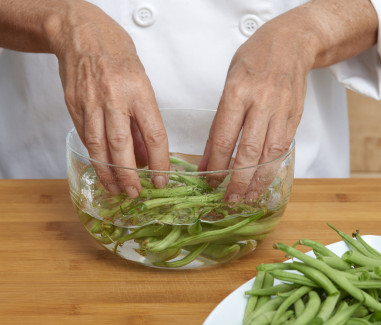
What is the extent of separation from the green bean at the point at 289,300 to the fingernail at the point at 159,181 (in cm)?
18

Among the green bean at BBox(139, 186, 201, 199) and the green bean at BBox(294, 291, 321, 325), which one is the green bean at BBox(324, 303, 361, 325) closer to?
the green bean at BBox(294, 291, 321, 325)

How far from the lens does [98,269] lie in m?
0.75

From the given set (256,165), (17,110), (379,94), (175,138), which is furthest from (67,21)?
(379,94)

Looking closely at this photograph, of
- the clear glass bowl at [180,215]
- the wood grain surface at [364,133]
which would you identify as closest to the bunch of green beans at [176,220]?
the clear glass bowl at [180,215]

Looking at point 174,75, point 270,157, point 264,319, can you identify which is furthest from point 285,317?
point 174,75

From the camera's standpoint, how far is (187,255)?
0.69 metres

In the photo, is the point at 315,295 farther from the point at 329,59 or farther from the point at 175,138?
the point at 329,59

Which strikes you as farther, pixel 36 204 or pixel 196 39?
pixel 196 39

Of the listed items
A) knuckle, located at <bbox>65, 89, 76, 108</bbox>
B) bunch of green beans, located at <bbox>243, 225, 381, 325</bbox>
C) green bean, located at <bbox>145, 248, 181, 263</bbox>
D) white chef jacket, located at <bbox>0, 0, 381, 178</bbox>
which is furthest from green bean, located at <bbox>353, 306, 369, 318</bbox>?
white chef jacket, located at <bbox>0, 0, 381, 178</bbox>

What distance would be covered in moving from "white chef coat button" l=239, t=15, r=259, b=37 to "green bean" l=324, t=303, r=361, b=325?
0.69m

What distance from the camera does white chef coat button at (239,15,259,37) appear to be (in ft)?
3.72

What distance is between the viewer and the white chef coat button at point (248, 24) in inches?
44.7

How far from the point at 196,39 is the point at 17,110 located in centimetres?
43

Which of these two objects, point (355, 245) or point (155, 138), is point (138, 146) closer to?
point (155, 138)
